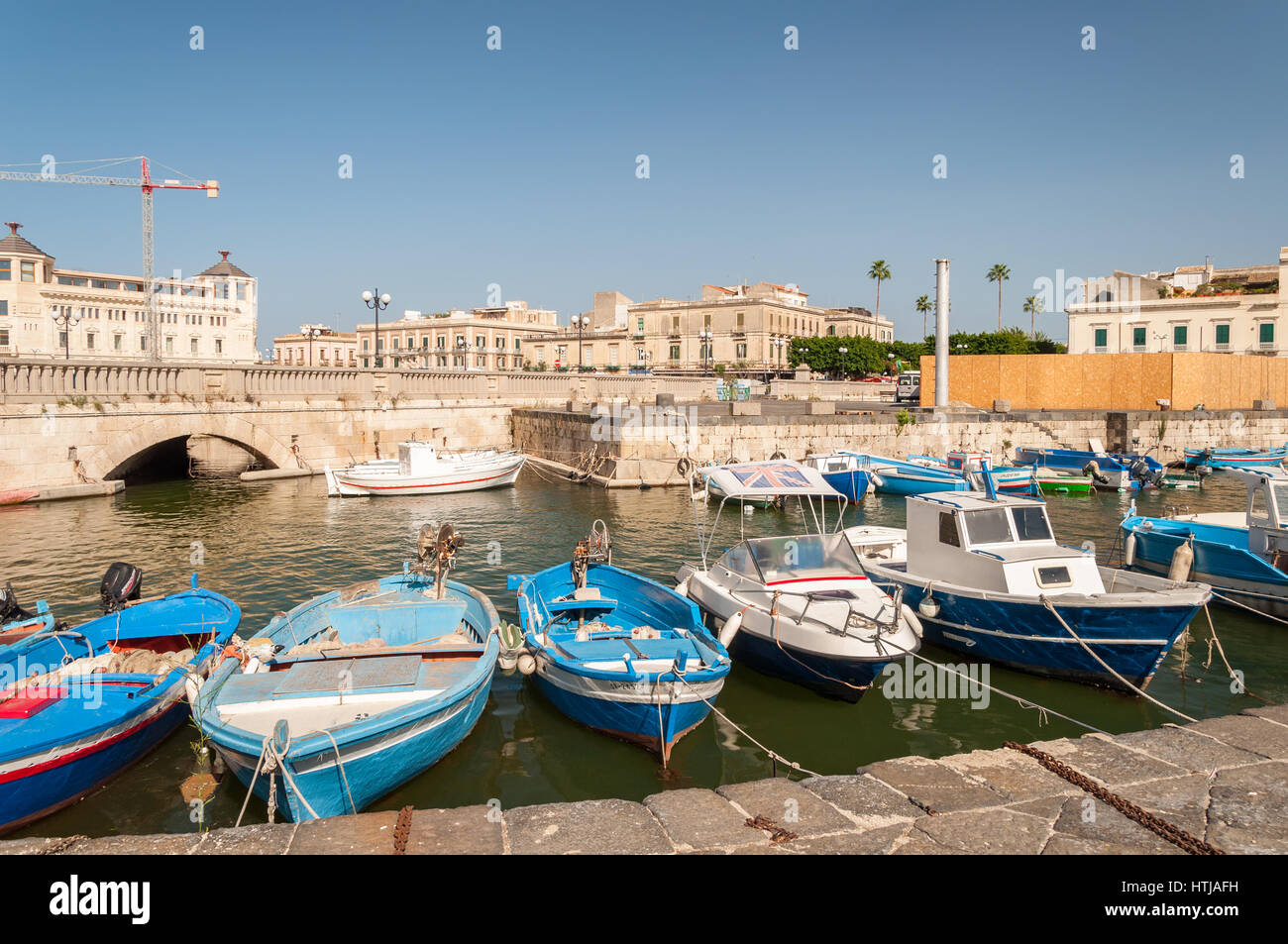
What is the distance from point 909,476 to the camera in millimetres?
32531

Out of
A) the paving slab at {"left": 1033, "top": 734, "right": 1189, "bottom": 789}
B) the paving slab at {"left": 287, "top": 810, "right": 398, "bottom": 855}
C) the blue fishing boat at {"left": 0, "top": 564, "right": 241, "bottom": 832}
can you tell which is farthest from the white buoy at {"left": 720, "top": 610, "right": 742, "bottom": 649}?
the blue fishing boat at {"left": 0, "top": 564, "right": 241, "bottom": 832}

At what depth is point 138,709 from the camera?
9.13m

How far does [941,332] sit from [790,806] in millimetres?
42754

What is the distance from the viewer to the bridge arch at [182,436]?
2936 cm

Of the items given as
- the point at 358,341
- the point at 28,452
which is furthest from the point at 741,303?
the point at 28,452

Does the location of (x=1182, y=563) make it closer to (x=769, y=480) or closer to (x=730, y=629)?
(x=769, y=480)

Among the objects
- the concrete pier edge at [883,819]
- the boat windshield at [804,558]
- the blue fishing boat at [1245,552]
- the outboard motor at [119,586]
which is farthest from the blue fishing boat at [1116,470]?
the outboard motor at [119,586]

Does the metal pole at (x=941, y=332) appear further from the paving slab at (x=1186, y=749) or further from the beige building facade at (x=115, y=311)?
the beige building facade at (x=115, y=311)

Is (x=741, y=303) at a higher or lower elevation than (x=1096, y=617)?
higher

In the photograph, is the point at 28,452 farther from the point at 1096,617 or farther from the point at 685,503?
the point at 1096,617

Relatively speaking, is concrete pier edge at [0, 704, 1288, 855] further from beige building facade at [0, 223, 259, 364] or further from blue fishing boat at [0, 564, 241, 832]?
beige building facade at [0, 223, 259, 364]

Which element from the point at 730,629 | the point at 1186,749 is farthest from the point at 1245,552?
the point at 730,629

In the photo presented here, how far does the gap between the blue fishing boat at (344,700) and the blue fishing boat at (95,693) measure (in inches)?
34.6
